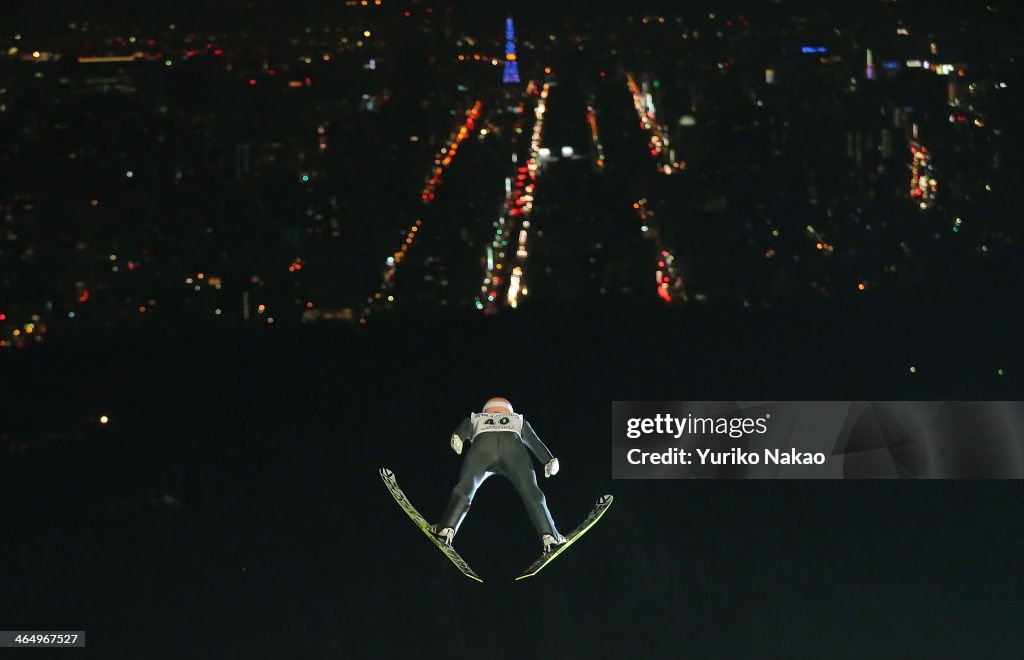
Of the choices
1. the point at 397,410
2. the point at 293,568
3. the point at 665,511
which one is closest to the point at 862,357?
the point at 665,511

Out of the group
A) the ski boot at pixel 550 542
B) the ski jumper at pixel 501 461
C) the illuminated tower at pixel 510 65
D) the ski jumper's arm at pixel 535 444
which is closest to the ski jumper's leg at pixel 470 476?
the ski jumper at pixel 501 461

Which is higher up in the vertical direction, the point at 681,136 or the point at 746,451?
the point at 681,136

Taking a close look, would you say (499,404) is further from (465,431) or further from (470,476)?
(470,476)

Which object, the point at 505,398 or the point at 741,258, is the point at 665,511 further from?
the point at 741,258

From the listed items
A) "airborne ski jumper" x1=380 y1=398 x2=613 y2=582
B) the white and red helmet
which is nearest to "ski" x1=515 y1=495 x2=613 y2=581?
Result: "airborne ski jumper" x1=380 y1=398 x2=613 y2=582

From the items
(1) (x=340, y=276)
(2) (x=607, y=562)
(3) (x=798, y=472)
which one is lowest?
(2) (x=607, y=562)

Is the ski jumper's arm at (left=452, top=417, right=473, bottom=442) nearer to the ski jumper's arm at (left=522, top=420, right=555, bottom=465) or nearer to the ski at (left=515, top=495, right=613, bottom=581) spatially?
the ski jumper's arm at (left=522, top=420, right=555, bottom=465)

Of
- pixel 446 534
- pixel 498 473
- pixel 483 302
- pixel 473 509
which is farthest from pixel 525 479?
pixel 483 302

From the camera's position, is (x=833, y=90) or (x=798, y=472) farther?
(x=833, y=90)
